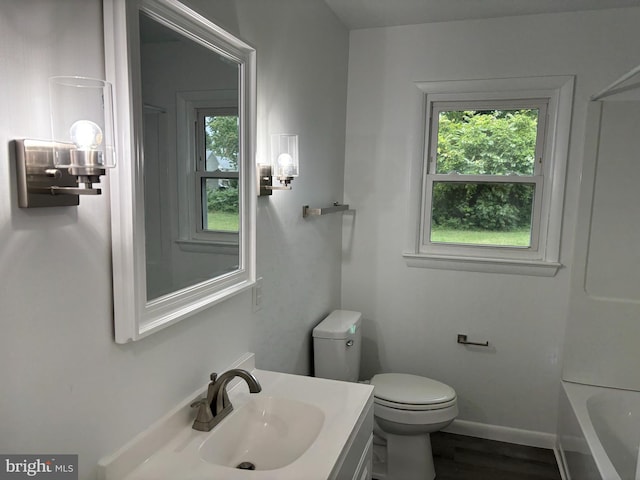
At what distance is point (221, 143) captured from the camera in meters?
1.54

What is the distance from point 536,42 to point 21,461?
9.55 feet

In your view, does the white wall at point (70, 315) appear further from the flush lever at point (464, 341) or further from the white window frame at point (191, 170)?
the flush lever at point (464, 341)

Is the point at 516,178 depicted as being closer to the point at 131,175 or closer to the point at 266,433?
the point at 266,433

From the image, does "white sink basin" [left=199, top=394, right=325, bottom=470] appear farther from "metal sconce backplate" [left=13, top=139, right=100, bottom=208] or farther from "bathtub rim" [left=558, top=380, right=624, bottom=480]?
"bathtub rim" [left=558, top=380, right=624, bottom=480]

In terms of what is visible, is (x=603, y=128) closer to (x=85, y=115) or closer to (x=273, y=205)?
(x=273, y=205)

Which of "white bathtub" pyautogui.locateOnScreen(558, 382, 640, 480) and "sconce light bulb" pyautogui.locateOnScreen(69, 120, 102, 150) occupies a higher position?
"sconce light bulb" pyautogui.locateOnScreen(69, 120, 102, 150)

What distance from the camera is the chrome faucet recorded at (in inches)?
54.2

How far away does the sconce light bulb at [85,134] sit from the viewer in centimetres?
90

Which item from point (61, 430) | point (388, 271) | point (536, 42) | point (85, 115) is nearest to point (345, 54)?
point (536, 42)

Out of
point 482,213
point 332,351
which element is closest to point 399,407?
point 332,351

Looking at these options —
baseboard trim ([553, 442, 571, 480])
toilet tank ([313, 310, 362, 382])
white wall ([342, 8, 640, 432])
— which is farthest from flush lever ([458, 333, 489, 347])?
toilet tank ([313, 310, 362, 382])

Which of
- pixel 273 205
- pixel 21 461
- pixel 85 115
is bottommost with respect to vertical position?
pixel 21 461

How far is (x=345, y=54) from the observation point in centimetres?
287

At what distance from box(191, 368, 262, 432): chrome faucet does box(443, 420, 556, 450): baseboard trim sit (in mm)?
2020
